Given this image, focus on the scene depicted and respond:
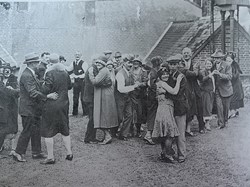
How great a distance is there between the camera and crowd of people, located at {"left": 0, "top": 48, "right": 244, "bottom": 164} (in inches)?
140

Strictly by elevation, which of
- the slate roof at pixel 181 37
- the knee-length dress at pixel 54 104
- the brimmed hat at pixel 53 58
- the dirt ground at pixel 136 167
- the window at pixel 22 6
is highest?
the window at pixel 22 6

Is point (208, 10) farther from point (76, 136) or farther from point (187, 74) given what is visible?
point (76, 136)

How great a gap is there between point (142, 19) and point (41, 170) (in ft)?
5.94

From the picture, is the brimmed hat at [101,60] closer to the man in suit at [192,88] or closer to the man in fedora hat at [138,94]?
the man in fedora hat at [138,94]

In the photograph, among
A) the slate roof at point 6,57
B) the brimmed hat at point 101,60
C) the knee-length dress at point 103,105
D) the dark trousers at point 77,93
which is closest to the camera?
the slate roof at point 6,57

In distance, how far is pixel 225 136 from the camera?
4512 millimetres

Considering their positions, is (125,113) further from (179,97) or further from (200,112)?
(179,97)

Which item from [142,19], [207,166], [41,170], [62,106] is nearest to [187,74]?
[142,19]

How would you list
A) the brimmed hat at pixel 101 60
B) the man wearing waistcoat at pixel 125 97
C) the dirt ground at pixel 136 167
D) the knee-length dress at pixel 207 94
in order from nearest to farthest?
the dirt ground at pixel 136 167 < the brimmed hat at pixel 101 60 < the man wearing waistcoat at pixel 125 97 < the knee-length dress at pixel 207 94

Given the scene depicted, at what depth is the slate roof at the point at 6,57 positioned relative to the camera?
3347 millimetres

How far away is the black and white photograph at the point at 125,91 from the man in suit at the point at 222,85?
0.01 metres

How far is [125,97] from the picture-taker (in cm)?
458

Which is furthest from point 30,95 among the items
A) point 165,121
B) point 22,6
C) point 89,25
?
point 165,121

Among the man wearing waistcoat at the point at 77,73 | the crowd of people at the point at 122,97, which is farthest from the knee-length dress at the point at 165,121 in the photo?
the man wearing waistcoat at the point at 77,73
